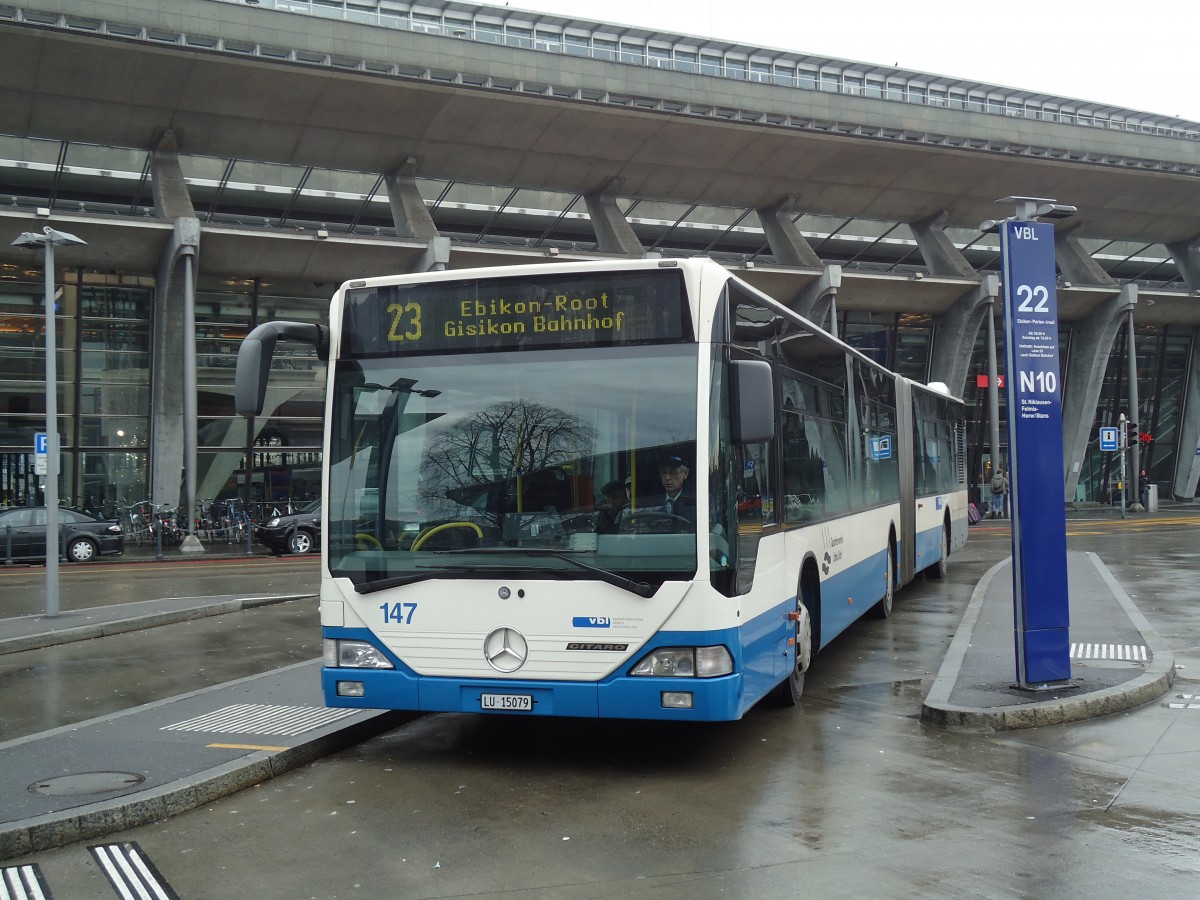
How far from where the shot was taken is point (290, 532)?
30000 millimetres

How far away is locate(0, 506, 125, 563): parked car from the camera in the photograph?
2792 centimetres

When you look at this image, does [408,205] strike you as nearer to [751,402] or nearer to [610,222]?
[610,222]

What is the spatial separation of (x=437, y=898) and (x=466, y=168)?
33443 mm

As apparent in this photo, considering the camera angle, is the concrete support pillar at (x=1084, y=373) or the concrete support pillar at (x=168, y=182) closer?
the concrete support pillar at (x=168, y=182)

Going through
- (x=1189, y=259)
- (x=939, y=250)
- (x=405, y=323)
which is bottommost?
(x=405, y=323)

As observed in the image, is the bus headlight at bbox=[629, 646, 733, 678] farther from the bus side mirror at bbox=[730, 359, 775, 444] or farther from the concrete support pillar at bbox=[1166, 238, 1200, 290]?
the concrete support pillar at bbox=[1166, 238, 1200, 290]

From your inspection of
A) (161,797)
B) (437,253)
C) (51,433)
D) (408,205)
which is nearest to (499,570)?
(161,797)

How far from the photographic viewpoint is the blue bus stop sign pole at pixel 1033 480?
8883 mm

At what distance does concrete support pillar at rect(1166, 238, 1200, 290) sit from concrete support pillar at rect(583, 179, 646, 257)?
2691cm

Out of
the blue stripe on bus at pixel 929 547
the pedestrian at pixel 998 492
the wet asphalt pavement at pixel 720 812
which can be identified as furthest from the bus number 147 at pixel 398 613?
the pedestrian at pixel 998 492

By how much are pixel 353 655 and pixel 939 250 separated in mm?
41163

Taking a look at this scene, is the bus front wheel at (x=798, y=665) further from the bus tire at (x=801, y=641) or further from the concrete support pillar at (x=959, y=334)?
the concrete support pillar at (x=959, y=334)

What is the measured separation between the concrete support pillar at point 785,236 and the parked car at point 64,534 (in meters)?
23.8

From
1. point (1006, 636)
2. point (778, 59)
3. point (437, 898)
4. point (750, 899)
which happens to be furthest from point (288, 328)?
point (778, 59)
